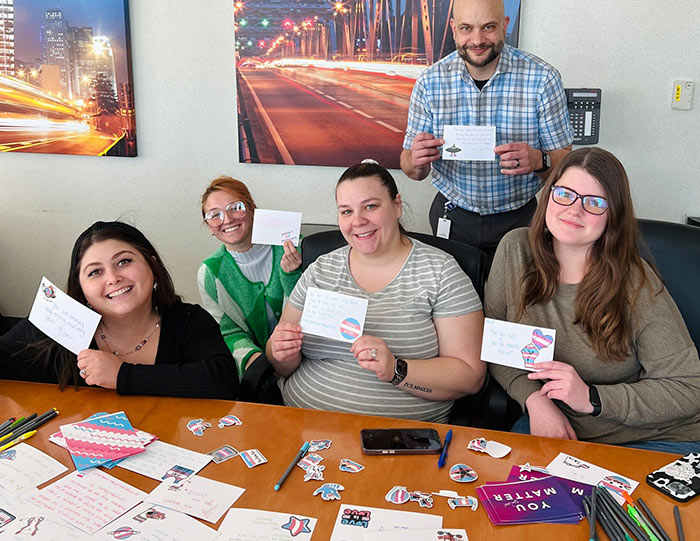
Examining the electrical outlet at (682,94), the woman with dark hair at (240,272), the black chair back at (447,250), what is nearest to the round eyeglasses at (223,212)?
the woman with dark hair at (240,272)

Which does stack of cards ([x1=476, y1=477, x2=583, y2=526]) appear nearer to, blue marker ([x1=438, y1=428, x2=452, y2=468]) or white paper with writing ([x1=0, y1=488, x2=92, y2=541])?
blue marker ([x1=438, y1=428, x2=452, y2=468])

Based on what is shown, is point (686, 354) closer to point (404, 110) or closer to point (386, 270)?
point (386, 270)

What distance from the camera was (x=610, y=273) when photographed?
5.85ft

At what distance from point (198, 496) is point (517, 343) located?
83 centimetres

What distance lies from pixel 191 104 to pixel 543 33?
2022 millimetres

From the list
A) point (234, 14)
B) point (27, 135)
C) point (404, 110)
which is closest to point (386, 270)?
point (404, 110)

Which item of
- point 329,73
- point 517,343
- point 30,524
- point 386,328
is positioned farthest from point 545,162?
point 30,524

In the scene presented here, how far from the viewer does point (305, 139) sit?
367 cm

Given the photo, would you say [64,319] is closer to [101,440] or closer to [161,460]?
[101,440]

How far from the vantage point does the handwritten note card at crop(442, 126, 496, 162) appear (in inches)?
100.0

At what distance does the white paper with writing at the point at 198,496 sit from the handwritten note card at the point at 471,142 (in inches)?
67.5

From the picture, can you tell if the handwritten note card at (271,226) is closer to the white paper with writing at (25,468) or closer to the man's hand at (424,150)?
the man's hand at (424,150)

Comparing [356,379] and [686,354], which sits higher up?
[686,354]

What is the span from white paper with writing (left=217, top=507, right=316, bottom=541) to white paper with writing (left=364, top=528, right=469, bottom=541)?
12cm
